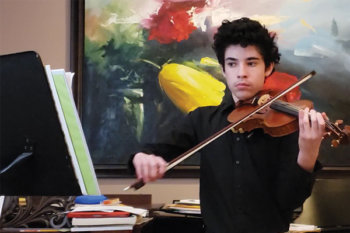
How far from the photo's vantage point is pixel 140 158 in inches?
42.2

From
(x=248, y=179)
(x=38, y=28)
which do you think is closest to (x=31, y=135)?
(x=248, y=179)

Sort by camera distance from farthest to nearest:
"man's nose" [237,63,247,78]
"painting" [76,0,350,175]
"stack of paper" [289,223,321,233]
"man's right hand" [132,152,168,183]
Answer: "painting" [76,0,350,175]
"stack of paper" [289,223,321,233]
"man's nose" [237,63,247,78]
"man's right hand" [132,152,168,183]

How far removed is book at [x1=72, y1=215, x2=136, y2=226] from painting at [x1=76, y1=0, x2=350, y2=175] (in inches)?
36.7

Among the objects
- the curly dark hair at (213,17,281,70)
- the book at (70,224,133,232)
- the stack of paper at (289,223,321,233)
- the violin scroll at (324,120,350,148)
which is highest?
the curly dark hair at (213,17,281,70)

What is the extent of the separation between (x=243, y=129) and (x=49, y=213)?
21.8 inches

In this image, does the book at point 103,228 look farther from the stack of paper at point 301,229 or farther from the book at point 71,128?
the stack of paper at point 301,229

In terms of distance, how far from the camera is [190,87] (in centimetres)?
183

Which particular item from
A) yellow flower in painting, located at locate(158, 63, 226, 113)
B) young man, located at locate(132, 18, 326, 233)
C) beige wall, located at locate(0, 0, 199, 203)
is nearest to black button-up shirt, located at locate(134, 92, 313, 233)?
young man, located at locate(132, 18, 326, 233)

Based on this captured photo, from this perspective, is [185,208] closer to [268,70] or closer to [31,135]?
[268,70]

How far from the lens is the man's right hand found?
39.6 inches

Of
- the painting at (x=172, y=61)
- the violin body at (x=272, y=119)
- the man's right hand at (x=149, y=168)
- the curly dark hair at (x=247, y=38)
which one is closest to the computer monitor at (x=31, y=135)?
the man's right hand at (x=149, y=168)

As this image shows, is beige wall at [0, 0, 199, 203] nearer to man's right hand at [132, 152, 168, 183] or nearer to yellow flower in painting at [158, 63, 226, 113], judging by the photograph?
yellow flower in painting at [158, 63, 226, 113]

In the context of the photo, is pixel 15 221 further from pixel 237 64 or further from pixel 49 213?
pixel 237 64

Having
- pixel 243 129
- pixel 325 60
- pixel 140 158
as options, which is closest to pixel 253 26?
pixel 243 129
